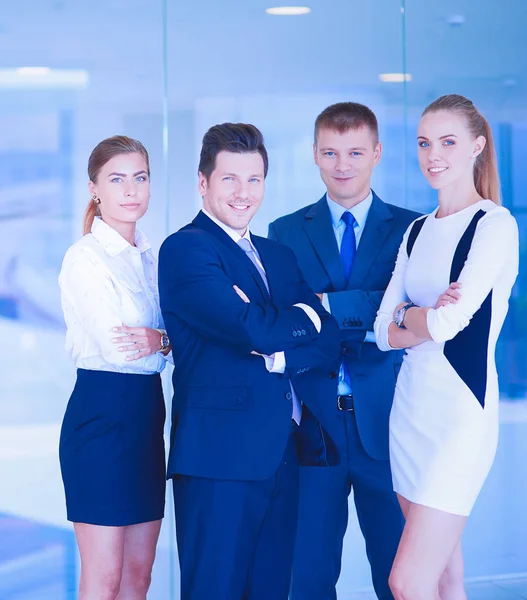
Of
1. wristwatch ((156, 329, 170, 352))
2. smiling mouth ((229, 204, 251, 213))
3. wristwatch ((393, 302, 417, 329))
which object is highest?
smiling mouth ((229, 204, 251, 213))

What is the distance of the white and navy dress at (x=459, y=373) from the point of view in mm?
2689

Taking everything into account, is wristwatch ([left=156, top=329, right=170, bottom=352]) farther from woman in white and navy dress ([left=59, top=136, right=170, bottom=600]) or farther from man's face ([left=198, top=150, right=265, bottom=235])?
man's face ([left=198, top=150, right=265, bottom=235])

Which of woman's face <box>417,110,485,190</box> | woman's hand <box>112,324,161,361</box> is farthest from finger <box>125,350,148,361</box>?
woman's face <box>417,110,485,190</box>

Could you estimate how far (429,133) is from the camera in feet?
9.63

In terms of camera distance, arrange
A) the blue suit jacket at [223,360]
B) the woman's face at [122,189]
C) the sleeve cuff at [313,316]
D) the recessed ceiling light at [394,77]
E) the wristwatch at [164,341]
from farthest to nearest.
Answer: the recessed ceiling light at [394,77]
the woman's face at [122,189]
the wristwatch at [164,341]
the sleeve cuff at [313,316]
the blue suit jacket at [223,360]

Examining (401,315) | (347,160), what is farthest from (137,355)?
(347,160)

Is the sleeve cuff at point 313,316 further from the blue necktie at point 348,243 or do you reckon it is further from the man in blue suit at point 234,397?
the blue necktie at point 348,243

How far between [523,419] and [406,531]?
241 centimetres

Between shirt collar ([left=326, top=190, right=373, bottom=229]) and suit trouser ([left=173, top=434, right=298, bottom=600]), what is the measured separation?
1001 mm

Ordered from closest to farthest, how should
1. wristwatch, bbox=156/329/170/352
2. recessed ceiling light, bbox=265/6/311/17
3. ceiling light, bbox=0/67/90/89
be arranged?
wristwatch, bbox=156/329/170/352
ceiling light, bbox=0/67/90/89
recessed ceiling light, bbox=265/6/311/17

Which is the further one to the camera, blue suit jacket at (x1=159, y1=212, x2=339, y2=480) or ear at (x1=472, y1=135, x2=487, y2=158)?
ear at (x1=472, y1=135, x2=487, y2=158)

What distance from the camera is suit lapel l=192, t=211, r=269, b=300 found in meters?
2.79

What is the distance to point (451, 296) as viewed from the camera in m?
2.68

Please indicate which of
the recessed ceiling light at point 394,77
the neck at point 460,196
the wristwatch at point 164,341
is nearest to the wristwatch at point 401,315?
the neck at point 460,196
